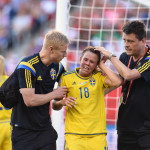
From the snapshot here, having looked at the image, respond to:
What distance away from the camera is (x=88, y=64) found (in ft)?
10.8

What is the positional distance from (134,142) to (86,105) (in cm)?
70

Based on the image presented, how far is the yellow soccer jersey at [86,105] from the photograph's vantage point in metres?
3.23

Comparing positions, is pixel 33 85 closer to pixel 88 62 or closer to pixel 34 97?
pixel 34 97

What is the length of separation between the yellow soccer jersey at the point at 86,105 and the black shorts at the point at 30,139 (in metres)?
0.27


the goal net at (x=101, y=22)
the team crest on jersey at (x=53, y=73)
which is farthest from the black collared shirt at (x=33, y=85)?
the goal net at (x=101, y=22)

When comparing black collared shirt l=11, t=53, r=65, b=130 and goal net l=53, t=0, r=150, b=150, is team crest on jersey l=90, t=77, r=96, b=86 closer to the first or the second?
black collared shirt l=11, t=53, r=65, b=130

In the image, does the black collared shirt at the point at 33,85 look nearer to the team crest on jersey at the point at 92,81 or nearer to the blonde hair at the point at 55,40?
the blonde hair at the point at 55,40

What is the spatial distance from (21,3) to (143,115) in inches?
382

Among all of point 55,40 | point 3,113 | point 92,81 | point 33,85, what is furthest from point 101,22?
point 33,85

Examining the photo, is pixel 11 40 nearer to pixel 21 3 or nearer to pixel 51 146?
pixel 21 3

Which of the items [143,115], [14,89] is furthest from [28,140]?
[143,115]

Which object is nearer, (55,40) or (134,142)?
(55,40)

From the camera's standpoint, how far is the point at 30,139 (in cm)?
319

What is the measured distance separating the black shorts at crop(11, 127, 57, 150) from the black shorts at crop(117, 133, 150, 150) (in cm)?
86
